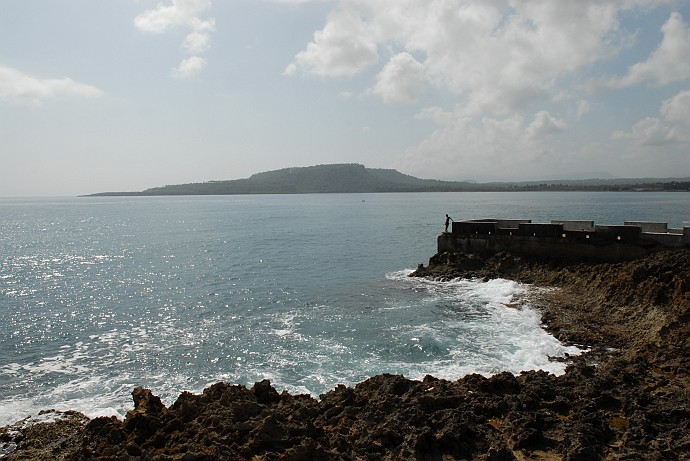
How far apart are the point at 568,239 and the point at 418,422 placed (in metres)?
18.9

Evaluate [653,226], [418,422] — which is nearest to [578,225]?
[653,226]

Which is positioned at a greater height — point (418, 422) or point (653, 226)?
point (653, 226)

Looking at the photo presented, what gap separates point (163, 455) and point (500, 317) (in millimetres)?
14659

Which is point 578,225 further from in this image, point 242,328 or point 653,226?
point 242,328

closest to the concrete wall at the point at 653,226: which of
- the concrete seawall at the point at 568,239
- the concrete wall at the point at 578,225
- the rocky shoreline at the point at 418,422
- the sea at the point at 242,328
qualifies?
the concrete seawall at the point at 568,239

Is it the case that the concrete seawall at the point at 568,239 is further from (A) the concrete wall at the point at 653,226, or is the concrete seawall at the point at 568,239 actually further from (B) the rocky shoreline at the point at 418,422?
(B) the rocky shoreline at the point at 418,422

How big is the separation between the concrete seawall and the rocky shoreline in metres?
10.4

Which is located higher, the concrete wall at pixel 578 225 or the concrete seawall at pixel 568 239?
the concrete wall at pixel 578 225

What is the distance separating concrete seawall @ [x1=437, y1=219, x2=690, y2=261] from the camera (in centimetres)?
2273

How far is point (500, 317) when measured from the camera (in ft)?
64.1

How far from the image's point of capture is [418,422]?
9375 millimetres

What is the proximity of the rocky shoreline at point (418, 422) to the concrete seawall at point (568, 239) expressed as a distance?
1040 centimetres

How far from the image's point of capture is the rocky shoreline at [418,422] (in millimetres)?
8500

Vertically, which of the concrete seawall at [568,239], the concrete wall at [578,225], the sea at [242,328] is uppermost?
the concrete wall at [578,225]
